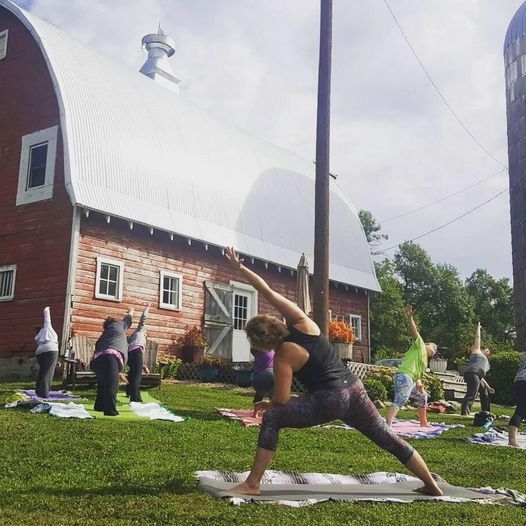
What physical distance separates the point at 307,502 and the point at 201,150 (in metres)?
18.7

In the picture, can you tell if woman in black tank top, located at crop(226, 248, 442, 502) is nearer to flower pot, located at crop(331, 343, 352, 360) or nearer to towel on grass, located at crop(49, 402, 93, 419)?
towel on grass, located at crop(49, 402, 93, 419)

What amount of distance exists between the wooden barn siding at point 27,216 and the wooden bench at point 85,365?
0.80 meters

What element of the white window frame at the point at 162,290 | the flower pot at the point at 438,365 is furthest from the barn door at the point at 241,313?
the flower pot at the point at 438,365

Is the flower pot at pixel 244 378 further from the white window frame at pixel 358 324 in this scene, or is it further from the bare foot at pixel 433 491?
the bare foot at pixel 433 491

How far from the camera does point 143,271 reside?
1944 cm

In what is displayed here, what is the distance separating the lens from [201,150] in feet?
74.0

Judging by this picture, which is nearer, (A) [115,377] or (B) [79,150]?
(A) [115,377]

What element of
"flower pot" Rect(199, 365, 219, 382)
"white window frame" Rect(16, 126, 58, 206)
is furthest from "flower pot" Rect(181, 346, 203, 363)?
"white window frame" Rect(16, 126, 58, 206)

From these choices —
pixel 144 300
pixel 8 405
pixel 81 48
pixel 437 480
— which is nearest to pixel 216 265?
pixel 144 300

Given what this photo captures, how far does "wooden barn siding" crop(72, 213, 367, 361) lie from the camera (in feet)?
58.2

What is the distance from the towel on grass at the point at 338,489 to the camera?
16.7 ft

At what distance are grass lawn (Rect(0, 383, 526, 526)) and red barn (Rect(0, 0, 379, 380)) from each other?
847 centimetres

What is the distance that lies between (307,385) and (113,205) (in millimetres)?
14001

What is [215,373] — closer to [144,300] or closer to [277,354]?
[144,300]
